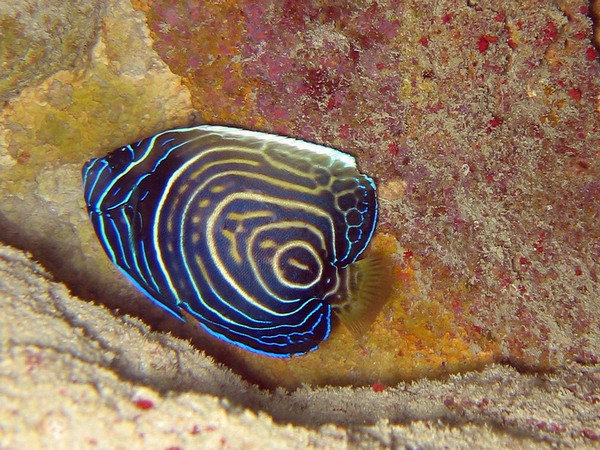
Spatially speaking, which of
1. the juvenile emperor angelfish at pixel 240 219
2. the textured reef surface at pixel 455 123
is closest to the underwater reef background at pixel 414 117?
the textured reef surface at pixel 455 123

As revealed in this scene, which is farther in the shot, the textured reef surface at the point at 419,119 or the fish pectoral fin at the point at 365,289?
the fish pectoral fin at the point at 365,289

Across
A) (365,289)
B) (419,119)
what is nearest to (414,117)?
(419,119)

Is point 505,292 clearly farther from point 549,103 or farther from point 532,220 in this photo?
point 549,103

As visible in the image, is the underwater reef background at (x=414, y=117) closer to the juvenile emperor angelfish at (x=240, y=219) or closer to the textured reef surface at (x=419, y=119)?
the textured reef surface at (x=419, y=119)

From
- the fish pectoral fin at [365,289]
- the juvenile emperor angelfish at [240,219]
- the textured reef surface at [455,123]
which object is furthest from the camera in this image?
the fish pectoral fin at [365,289]

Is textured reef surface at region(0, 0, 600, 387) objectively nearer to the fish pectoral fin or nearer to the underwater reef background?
the underwater reef background

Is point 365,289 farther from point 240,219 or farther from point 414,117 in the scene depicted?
point 414,117

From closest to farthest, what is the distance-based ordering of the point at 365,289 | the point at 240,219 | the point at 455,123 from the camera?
the point at 455,123
the point at 240,219
the point at 365,289
